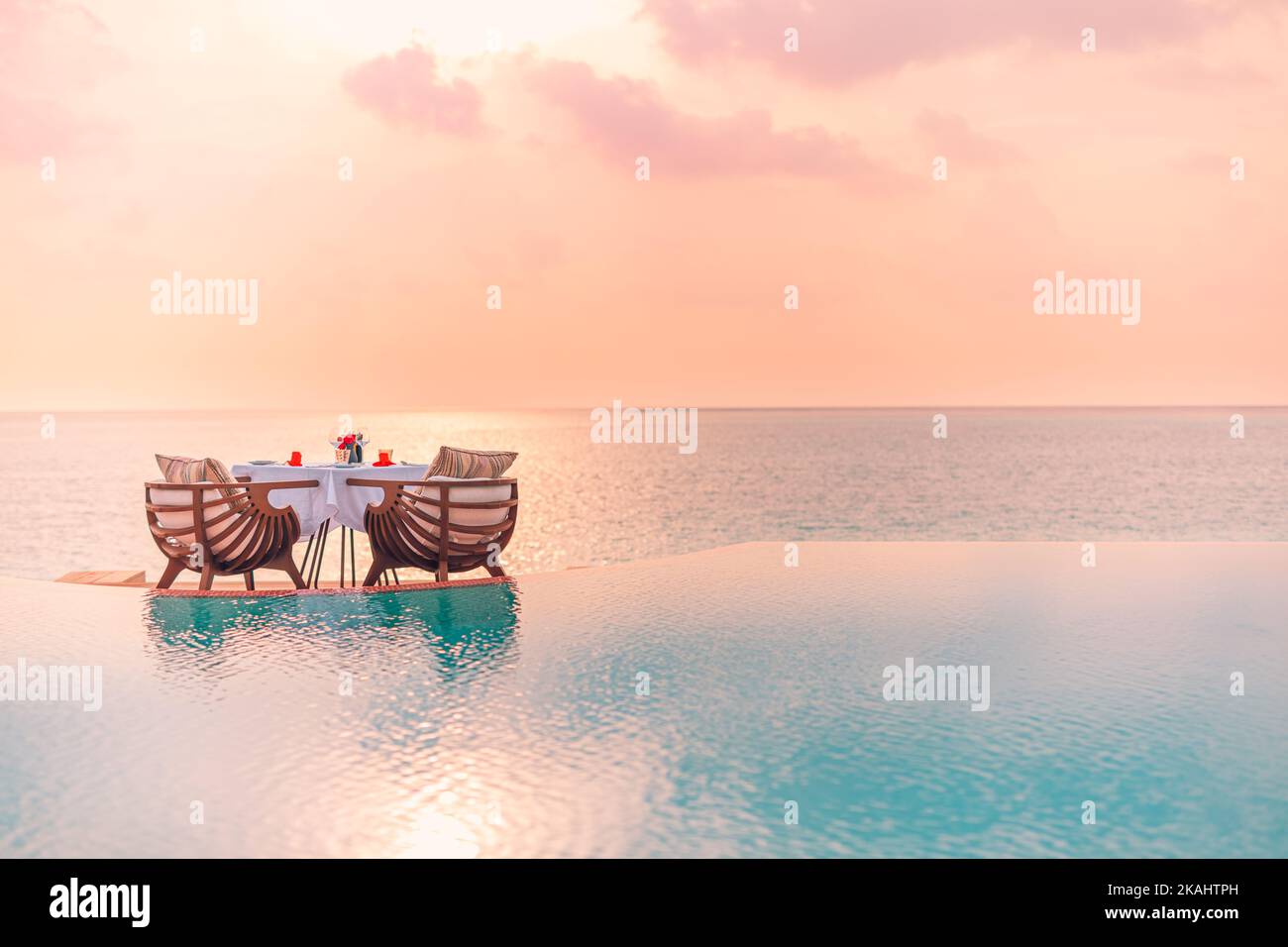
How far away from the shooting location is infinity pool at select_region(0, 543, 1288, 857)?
→ 3033mm

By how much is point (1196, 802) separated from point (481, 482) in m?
5.39

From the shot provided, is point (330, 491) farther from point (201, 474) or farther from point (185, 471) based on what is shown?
point (185, 471)

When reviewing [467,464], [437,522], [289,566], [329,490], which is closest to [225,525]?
[289,566]

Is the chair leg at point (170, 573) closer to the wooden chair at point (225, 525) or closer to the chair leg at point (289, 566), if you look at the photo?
the wooden chair at point (225, 525)

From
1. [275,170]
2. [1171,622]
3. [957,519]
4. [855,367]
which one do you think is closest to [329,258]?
[275,170]

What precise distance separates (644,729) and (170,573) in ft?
17.0

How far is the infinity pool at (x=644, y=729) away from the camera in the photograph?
303 centimetres

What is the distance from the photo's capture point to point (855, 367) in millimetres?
39156

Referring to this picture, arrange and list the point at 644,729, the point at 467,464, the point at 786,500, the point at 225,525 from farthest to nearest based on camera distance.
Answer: the point at 786,500 → the point at 467,464 → the point at 225,525 → the point at 644,729

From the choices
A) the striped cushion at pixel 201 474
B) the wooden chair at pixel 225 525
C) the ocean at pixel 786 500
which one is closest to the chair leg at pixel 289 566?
the wooden chair at pixel 225 525

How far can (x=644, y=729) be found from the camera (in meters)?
4.10

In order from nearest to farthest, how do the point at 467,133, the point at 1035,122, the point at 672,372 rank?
the point at 467,133
the point at 1035,122
the point at 672,372
